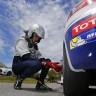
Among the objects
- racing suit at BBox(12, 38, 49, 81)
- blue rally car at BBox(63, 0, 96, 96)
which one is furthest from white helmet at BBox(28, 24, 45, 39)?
blue rally car at BBox(63, 0, 96, 96)

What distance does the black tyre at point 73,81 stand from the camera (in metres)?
3.18

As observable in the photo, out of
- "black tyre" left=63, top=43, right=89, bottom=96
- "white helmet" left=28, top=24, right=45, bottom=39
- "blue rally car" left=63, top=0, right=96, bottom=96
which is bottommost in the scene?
"black tyre" left=63, top=43, right=89, bottom=96

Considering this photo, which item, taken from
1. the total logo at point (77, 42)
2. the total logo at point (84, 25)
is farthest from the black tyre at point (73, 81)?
the total logo at point (84, 25)

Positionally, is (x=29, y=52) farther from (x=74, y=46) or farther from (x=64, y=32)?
(x=74, y=46)

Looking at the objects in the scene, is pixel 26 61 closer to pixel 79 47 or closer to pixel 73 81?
pixel 73 81

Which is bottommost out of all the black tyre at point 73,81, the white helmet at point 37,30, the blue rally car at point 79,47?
the black tyre at point 73,81

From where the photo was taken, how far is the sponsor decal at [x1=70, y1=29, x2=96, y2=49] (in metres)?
2.80

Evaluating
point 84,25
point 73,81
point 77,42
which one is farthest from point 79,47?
point 73,81

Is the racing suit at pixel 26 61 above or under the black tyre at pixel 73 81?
above

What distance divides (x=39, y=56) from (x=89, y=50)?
2.83m

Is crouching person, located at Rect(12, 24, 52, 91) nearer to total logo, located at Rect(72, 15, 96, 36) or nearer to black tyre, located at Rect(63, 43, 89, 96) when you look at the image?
black tyre, located at Rect(63, 43, 89, 96)

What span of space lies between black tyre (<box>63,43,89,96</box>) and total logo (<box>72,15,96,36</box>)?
14.2 inches

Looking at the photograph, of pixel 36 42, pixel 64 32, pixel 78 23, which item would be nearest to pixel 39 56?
pixel 36 42

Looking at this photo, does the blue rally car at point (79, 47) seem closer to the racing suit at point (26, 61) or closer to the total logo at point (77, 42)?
the total logo at point (77, 42)
